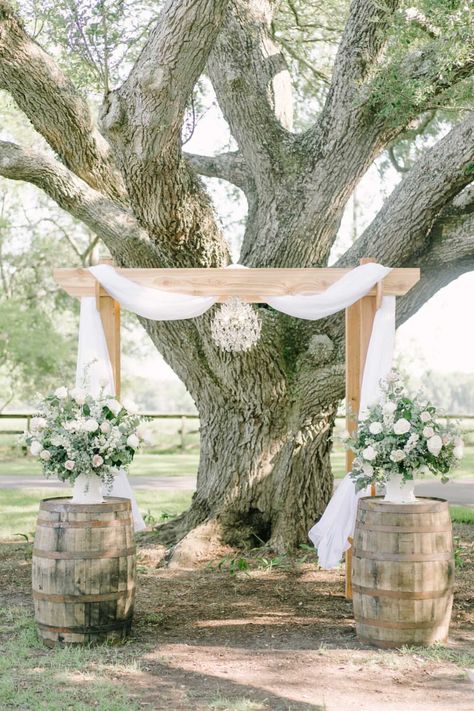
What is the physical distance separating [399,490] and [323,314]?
1.66m

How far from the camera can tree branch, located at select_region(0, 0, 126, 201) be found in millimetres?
6547


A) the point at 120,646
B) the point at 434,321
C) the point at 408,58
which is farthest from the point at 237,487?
the point at 434,321

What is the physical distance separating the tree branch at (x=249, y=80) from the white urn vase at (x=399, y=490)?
4409mm

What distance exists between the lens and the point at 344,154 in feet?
28.4

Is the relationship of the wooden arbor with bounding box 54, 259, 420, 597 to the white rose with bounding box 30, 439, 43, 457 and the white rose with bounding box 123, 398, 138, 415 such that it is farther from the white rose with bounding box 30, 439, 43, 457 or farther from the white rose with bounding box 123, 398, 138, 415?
the white rose with bounding box 30, 439, 43, 457

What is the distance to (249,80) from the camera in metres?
9.37

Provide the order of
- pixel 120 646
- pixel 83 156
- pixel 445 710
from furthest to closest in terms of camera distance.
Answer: pixel 83 156, pixel 120 646, pixel 445 710

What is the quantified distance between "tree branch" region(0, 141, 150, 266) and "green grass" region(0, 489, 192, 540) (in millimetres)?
4409

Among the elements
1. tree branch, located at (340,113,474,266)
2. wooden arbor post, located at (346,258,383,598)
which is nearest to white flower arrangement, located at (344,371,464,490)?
wooden arbor post, located at (346,258,383,598)

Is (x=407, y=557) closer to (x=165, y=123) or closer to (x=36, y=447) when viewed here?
(x=36, y=447)

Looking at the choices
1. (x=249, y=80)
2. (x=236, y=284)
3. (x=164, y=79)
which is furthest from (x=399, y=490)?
(x=249, y=80)

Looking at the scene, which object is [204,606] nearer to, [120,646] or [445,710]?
[120,646]

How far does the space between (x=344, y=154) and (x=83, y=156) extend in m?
2.83

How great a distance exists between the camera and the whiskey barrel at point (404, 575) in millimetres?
5512
